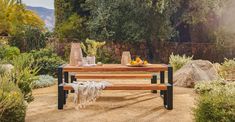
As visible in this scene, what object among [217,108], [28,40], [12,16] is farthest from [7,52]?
[217,108]

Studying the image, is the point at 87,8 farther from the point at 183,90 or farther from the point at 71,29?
the point at 183,90

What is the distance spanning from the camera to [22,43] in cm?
1130

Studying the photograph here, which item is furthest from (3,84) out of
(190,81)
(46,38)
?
(46,38)

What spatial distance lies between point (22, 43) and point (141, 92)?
20.5ft

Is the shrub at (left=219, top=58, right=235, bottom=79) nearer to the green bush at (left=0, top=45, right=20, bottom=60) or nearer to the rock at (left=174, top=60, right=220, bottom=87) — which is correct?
the rock at (left=174, top=60, right=220, bottom=87)

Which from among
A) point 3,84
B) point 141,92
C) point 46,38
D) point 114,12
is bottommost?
point 141,92

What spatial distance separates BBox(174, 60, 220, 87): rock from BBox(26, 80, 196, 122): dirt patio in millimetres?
1051

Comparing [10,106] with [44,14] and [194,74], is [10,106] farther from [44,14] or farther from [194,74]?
[44,14]

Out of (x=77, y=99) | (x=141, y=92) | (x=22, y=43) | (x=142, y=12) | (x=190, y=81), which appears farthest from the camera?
(x=22, y=43)

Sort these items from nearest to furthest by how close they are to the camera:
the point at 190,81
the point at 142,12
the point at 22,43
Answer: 1. the point at 190,81
2. the point at 142,12
3. the point at 22,43

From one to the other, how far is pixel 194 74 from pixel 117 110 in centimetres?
295

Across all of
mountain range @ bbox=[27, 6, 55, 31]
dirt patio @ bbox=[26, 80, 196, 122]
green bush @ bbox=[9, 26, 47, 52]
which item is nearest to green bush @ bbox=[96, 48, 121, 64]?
green bush @ bbox=[9, 26, 47, 52]

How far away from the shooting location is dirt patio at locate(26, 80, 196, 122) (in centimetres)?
424

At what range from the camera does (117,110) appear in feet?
15.6
